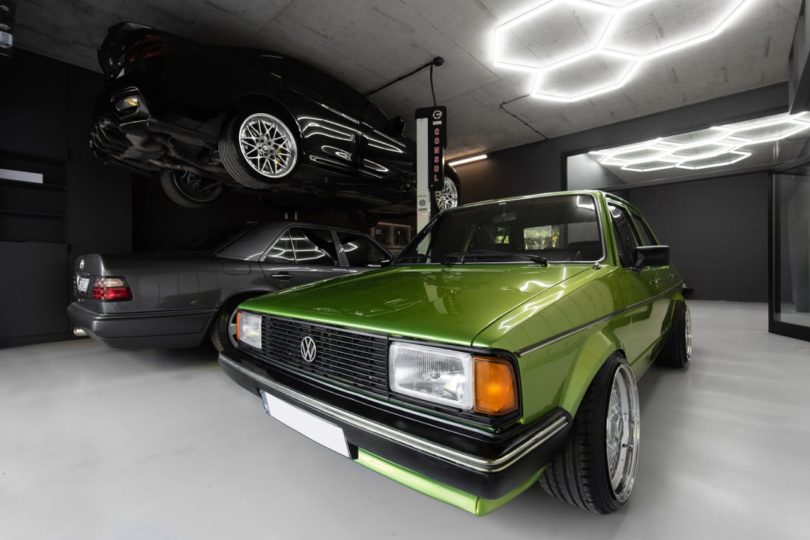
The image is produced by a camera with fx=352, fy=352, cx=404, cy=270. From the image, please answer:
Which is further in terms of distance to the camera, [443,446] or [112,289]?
[112,289]

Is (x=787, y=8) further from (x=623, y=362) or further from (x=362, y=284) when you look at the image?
(x=362, y=284)

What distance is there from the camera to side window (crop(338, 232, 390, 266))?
3635mm

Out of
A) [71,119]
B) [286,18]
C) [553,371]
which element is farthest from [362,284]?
[71,119]

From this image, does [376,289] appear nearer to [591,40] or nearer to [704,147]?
[591,40]

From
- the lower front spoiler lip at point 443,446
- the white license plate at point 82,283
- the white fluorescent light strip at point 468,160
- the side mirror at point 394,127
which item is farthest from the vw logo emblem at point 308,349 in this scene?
the white fluorescent light strip at point 468,160

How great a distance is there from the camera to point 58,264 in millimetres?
3949

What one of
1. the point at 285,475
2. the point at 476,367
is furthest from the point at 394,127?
the point at 476,367

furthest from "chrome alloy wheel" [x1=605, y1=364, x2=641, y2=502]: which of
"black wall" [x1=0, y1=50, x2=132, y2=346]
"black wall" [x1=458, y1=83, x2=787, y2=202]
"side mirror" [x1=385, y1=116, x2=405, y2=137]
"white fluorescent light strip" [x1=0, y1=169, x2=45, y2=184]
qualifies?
"black wall" [x1=458, y1=83, x2=787, y2=202]

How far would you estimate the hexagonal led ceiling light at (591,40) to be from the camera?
334 centimetres

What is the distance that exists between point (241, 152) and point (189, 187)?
1812 mm

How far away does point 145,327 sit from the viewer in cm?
247

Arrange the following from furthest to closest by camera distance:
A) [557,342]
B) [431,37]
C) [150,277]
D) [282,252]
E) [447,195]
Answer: [447,195] → [431,37] → [282,252] → [150,277] → [557,342]

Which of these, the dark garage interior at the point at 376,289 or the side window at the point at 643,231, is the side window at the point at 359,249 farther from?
the side window at the point at 643,231

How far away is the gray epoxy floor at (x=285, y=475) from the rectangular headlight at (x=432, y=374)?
20.3 inches
